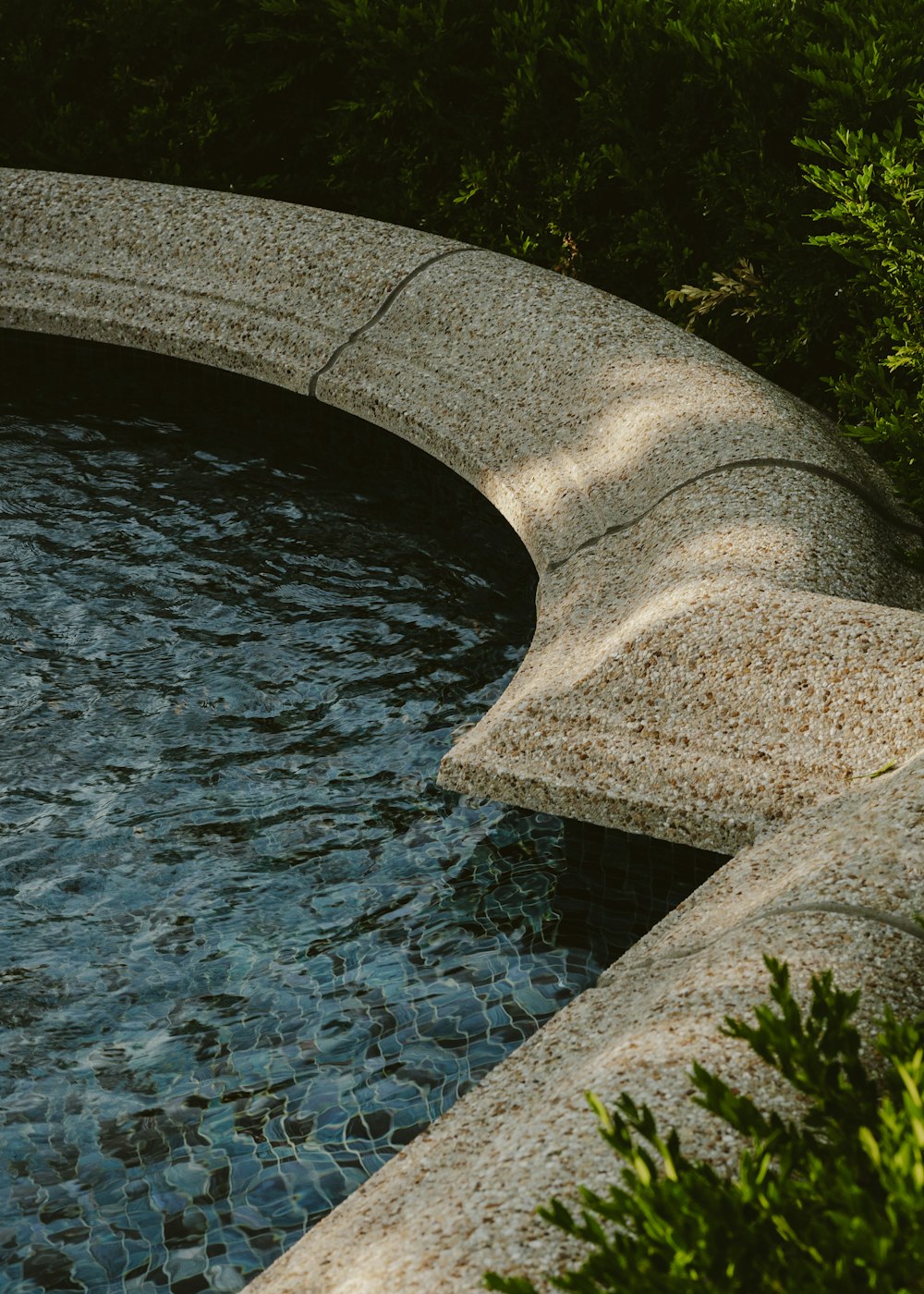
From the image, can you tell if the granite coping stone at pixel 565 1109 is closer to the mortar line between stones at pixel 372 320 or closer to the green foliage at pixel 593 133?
the green foliage at pixel 593 133

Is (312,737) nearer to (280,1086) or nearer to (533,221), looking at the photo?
(280,1086)

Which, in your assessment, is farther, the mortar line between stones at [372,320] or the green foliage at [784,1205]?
the mortar line between stones at [372,320]

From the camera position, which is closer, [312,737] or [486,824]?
[486,824]

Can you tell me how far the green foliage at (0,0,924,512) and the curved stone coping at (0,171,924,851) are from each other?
60 cm

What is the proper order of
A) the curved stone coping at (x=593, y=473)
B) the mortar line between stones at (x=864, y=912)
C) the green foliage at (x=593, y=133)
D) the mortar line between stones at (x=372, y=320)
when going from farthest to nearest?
the mortar line between stones at (x=372, y=320) → the green foliage at (x=593, y=133) → the curved stone coping at (x=593, y=473) → the mortar line between stones at (x=864, y=912)

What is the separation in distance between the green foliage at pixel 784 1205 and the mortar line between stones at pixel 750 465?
10.3 ft

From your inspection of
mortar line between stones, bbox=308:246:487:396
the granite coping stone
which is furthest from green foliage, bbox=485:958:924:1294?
mortar line between stones, bbox=308:246:487:396

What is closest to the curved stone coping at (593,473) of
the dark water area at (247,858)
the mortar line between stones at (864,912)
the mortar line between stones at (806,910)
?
the dark water area at (247,858)

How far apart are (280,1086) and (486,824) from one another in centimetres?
121

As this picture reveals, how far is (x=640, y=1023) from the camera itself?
2799mm

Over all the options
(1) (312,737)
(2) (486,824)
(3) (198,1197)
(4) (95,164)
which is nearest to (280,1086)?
(3) (198,1197)

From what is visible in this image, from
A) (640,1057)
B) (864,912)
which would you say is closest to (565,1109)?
(640,1057)

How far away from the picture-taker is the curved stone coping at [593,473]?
3.92 m

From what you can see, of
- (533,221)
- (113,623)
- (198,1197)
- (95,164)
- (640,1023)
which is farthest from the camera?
(95,164)
